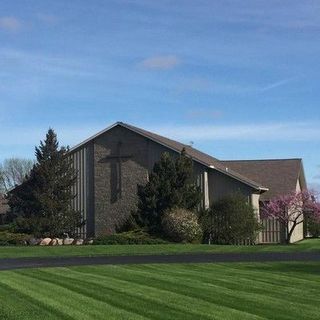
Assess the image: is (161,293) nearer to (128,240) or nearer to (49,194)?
(128,240)

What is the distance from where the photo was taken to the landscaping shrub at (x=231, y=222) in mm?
40416

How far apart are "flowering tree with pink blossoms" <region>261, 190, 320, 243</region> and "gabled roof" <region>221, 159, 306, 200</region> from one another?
1.63 meters

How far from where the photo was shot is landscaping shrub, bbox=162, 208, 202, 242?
125 ft

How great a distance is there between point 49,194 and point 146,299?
30374mm

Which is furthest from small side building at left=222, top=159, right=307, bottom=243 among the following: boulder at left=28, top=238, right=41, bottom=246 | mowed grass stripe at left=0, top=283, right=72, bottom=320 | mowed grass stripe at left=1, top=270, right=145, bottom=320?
mowed grass stripe at left=0, top=283, right=72, bottom=320

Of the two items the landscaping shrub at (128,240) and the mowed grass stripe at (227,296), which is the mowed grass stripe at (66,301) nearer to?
the mowed grass stripe at (227,296)

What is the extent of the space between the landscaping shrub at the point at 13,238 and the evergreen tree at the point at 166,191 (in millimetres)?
6913

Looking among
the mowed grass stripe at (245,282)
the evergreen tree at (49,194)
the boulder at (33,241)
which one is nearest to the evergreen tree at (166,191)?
the evergreen tree at (49,194)

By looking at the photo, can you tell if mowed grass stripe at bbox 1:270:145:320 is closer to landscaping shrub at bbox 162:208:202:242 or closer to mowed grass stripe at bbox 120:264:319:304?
mowed grass stripe at bbox 120:264:319:304

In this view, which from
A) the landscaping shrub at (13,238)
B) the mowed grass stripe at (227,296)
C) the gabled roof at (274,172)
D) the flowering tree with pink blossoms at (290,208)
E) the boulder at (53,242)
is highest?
the gabled roof at (274,172)

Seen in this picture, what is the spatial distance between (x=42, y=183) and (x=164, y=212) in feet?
26.9

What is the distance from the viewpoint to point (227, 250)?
98.5ft

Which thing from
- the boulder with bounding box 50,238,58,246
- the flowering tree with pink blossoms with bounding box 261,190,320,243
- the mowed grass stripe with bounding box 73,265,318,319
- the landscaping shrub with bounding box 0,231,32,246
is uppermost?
the flowering tree with pink blossoms with bounding box 261,190,320,243

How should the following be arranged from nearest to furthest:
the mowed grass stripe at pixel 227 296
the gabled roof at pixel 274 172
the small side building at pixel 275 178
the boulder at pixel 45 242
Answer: the mowed grass stripe at pixel 227 296 < the boulder at pixel 45 242 < the small side building at pixel 275 178 < the gabled roof at pixel 274 172
